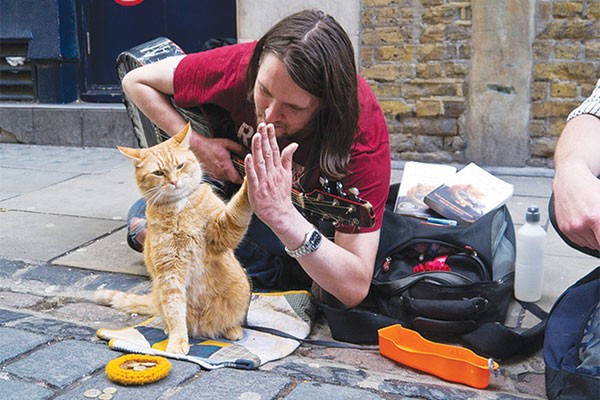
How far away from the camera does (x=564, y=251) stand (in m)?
3.19

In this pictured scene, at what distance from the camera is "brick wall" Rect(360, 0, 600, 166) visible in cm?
464

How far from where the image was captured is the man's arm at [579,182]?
149cm

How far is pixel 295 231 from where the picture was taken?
78.1 inches

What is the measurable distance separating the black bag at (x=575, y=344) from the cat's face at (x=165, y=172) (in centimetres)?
117

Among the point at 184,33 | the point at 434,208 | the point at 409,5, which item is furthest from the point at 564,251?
the point at 184,33

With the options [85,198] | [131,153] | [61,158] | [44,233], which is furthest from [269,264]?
[61,158]

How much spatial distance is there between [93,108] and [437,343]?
4519 mm

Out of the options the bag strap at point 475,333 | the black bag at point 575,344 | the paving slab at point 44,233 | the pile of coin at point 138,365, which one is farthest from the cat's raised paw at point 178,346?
the paving slab at point 44,233

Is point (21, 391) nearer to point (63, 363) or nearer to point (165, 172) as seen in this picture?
point (63, 363)

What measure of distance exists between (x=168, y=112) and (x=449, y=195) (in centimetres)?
122

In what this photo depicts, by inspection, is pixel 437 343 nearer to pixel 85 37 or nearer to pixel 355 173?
pixel 355 173

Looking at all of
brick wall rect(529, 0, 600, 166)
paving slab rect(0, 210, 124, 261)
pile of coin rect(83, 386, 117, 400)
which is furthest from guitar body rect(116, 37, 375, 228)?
brick wall rect(529, 0, 600, 166)

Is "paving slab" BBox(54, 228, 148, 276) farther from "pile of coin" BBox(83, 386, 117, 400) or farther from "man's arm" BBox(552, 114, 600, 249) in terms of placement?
"man's arm" BBox(552, 114, 600, 249)

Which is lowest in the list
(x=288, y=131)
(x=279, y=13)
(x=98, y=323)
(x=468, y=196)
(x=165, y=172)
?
(x=98, y=323)
